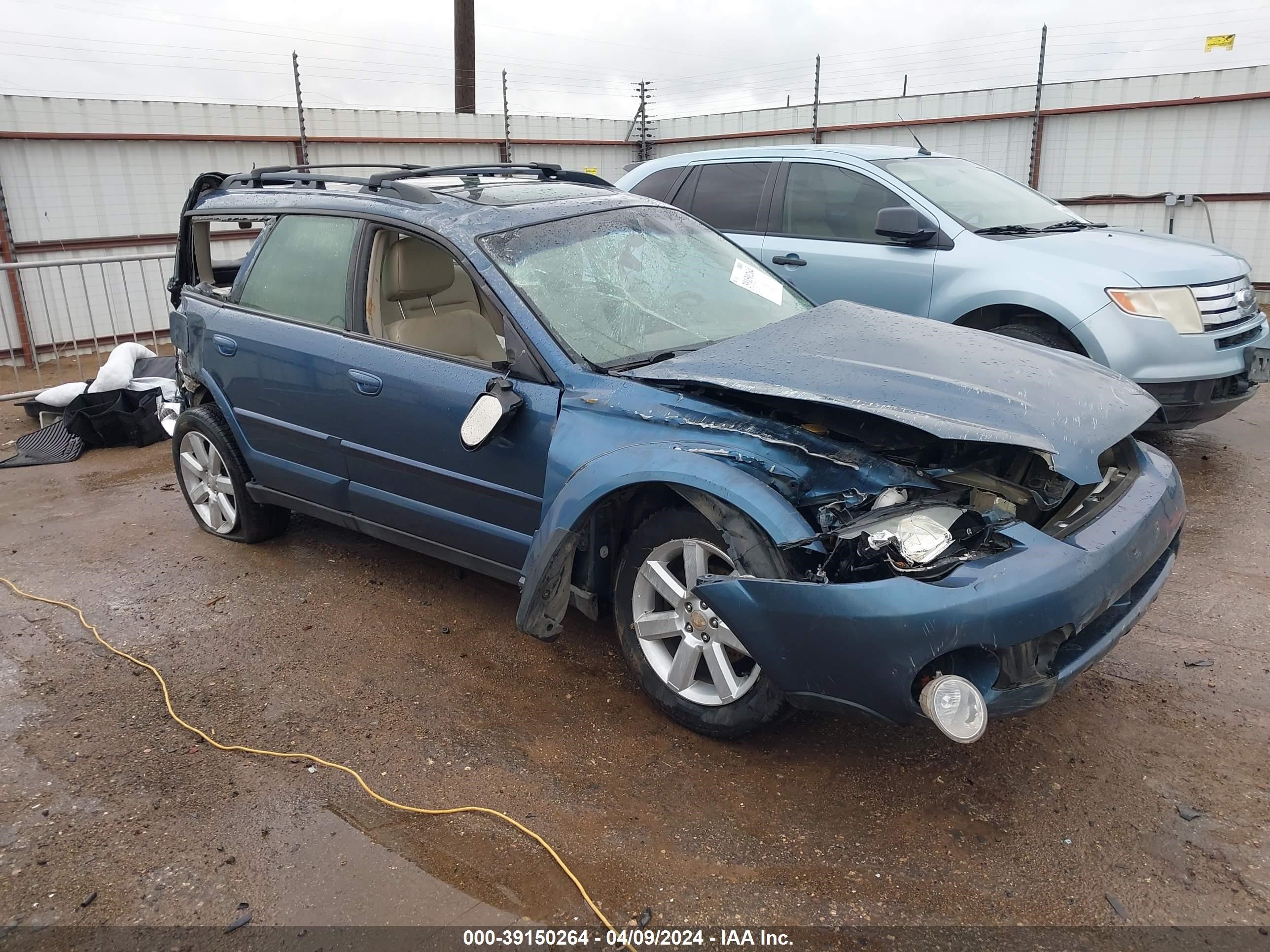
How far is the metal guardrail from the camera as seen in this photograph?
9609 mm

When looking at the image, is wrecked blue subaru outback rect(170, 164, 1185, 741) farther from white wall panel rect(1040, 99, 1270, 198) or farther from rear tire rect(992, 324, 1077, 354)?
white wall panel rect(1040, 99, 1270, 198)

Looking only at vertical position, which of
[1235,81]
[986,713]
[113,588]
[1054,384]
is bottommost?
[113,588]

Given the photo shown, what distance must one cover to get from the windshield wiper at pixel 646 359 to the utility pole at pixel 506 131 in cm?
1121

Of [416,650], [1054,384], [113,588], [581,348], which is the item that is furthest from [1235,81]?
[113,588]

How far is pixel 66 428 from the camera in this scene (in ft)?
23.9

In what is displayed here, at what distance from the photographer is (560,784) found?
3043 mm

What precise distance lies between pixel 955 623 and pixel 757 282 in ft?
7.32

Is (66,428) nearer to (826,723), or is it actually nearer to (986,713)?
(826,723)

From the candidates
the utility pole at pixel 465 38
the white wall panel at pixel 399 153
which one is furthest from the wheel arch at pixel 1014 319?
the utility pole at pixel 465 38

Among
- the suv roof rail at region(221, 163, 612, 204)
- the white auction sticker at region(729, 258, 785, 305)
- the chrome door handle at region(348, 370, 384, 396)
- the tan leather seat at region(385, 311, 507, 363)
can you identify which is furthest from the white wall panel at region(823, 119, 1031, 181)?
the chrome door handle at region(348, 370, 384, 396)

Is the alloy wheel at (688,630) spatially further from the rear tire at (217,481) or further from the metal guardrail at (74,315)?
the metal guardrail at (74,315)

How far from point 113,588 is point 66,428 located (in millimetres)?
3288

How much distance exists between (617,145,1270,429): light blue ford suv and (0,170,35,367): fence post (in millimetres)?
6844

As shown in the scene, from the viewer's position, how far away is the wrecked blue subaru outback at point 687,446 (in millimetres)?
2643
